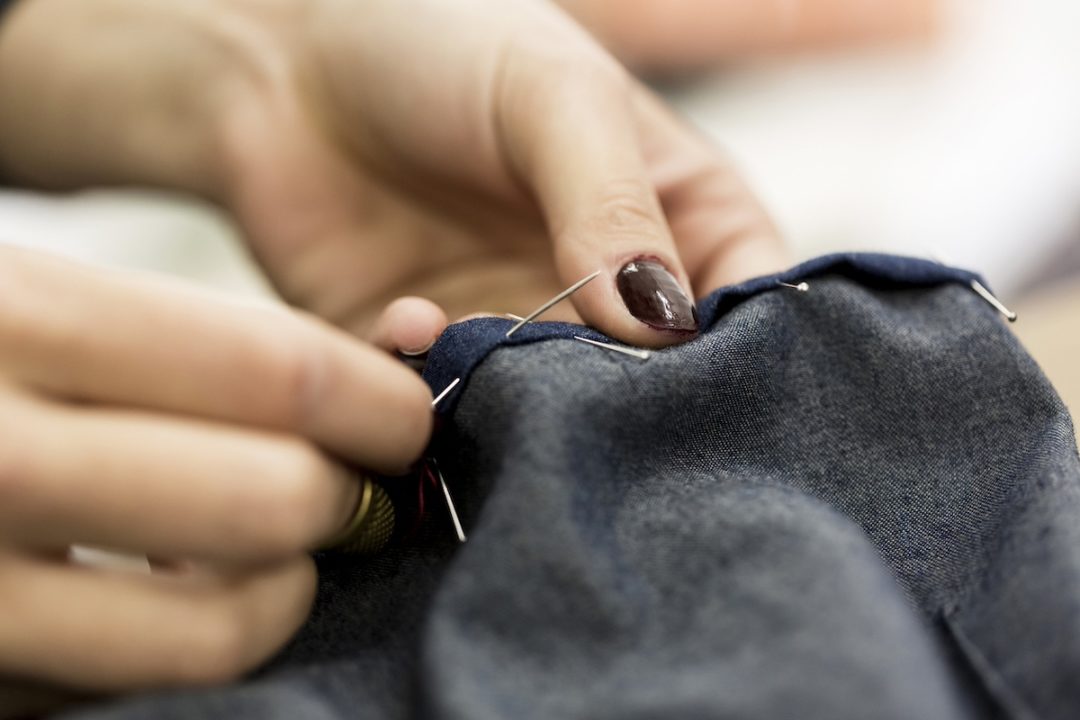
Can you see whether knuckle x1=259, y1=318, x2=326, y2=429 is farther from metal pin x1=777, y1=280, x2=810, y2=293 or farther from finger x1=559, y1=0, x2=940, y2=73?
finger x1=559, y1=0, x2=940, y2=73

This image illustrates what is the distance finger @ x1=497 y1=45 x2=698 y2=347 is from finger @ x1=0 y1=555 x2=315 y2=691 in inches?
14.0

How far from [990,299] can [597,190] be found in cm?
34

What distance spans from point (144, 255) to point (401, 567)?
4.07 feet

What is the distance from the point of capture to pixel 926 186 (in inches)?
80.0

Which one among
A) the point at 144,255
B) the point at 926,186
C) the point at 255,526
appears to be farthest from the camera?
the point at 926,186

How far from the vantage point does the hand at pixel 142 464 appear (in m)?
0.53

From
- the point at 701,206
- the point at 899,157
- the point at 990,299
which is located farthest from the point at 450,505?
the point at 899,157

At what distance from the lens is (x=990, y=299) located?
0.79m

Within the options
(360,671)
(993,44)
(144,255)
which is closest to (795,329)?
(360,671)

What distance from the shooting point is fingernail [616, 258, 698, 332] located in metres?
0.76

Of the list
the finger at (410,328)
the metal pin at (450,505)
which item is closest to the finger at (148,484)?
the metal pin at (450,505)

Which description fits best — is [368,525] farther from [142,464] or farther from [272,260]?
[272,260]

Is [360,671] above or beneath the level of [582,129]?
beneath

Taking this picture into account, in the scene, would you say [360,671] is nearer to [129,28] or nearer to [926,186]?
[129,28]
